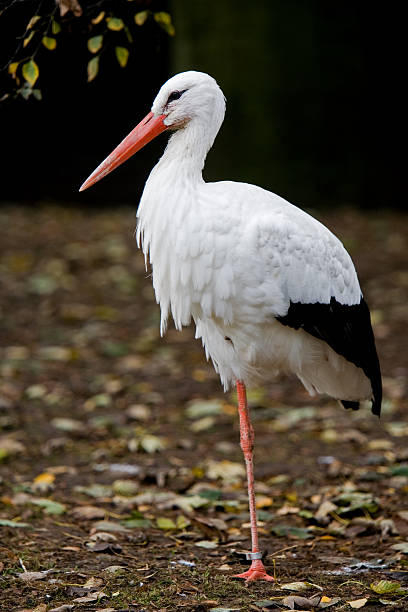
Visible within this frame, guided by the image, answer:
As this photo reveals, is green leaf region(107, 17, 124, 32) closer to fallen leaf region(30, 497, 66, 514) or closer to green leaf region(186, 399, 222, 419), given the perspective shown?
fallen leaf region(30, 497, 66, 514)

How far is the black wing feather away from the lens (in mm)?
Result: 3643

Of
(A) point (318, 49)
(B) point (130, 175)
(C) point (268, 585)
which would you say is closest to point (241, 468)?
(C) point (268, 585)

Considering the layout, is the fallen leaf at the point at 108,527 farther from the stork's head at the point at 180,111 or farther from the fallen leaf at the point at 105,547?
the stork's head at the point at 180,111

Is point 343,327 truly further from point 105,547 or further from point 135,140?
point 105,547

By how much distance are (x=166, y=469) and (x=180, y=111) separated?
219 cm

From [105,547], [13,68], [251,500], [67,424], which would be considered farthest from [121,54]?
[67,424]

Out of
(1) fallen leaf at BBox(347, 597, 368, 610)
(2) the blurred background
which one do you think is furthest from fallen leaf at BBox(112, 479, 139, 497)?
(1) fallen leaf at BBox(347, 597, 368, 610)

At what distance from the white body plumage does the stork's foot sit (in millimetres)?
762

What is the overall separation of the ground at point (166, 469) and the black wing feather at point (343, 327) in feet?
2.23

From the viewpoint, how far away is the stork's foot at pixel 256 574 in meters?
3.48

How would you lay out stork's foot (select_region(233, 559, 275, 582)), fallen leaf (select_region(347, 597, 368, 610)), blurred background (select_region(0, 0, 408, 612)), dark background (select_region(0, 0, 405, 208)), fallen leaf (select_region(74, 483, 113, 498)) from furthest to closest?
1. dark background (select_region(0, 0, 405, 208))
2. fallen leaf (select_region(74, 483, 113, 498))
3. blurred background (select_region(0, 0, 408, 612))
4. stork's foot (select_region(233, 559, 275, 582))
5. fallen leaf (select_region(347, 597, 368, 610))

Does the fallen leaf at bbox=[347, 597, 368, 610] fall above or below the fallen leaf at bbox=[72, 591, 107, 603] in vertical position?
below

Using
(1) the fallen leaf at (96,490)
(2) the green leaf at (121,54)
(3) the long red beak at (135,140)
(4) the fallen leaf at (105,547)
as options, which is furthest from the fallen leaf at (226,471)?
(2) the green leaf at (121,54)

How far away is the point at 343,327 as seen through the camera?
381cm
